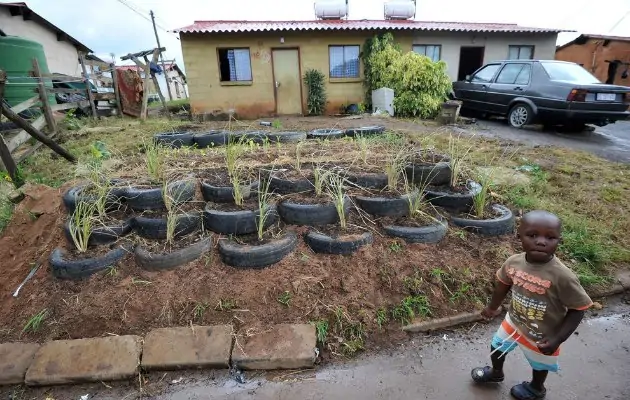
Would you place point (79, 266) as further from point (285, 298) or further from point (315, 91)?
point (315, 91)

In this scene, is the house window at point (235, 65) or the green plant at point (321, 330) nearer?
the green plant at point (321, 330)

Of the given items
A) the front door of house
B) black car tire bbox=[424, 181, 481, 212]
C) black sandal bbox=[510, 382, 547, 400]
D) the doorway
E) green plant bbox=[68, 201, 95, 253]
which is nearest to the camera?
black sandal bbox=[510, 382, 547, 400]

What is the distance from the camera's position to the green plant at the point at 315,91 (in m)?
10.8

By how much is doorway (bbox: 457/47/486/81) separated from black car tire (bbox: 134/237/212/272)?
1263 centimetres

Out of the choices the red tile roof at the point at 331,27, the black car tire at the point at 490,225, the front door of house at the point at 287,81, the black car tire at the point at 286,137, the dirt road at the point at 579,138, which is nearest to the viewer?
the black car tire at the point at 490,225

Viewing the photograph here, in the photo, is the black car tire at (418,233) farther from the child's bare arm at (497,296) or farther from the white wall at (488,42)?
the white wall at (488,42)

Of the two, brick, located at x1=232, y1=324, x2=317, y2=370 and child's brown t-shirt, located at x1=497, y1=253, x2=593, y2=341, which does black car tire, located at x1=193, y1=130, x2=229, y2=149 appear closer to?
brick, located at x1=232, y1=324, x2=317, y2=370

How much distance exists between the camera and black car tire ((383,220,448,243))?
8.50 ft

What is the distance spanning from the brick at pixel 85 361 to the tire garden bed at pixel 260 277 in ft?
0.39

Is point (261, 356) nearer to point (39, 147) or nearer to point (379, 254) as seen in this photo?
point (379, 254)

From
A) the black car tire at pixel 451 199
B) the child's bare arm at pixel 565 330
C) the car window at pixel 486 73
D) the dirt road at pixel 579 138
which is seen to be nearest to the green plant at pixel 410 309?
the child's bare arm at pixel 565 330

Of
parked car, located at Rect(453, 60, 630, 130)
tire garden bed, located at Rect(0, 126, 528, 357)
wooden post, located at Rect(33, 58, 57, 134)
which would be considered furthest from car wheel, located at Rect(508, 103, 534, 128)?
wooden post, located at Rect(33, 58, 57, 134)

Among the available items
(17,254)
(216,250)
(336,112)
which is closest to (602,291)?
(216,250)

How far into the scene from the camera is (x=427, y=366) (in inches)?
74.5
